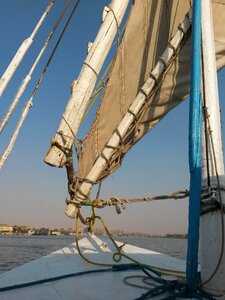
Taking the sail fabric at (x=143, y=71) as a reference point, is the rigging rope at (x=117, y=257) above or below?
below

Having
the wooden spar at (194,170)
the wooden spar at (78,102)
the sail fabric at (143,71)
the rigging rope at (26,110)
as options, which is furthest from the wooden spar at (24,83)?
the wooden spar at (194,170)

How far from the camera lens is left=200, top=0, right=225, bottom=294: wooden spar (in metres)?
3.58

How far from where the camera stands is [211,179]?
155 inches

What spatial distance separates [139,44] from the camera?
23.9 feet

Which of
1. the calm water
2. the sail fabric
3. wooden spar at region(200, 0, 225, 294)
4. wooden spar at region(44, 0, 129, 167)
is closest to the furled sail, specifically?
the sail fabric

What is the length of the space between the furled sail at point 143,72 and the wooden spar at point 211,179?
1637mm

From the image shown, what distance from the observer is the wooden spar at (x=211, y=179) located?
3576 millimetres

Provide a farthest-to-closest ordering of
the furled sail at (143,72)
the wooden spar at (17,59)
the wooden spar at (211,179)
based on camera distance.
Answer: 1. the furled sail at (143,72)
2. the wooden spar at (17,59)
3. the wooden spar at (211,179)

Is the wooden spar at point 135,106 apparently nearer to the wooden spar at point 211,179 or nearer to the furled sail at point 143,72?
the furled sail at point 143,72

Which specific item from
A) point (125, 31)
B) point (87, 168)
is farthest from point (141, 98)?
point (125, 31)

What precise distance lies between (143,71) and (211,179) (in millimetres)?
3757

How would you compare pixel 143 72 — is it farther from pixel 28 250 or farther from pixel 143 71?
pixel 28 250

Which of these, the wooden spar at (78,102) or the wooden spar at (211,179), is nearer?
the wooden spar at (211,179)

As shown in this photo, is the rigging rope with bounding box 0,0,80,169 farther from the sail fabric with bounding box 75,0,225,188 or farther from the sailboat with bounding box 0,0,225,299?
the sail fabric with bounding box 75,0,225,188
